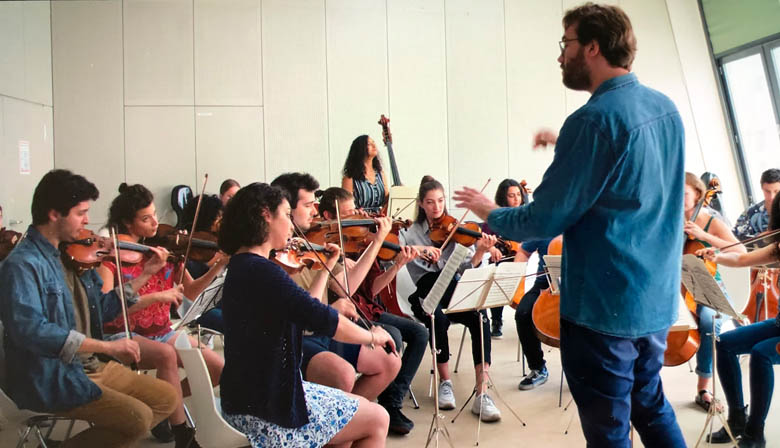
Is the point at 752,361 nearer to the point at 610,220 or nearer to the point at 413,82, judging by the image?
the point at 610,220

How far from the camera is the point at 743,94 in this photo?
19.1ft

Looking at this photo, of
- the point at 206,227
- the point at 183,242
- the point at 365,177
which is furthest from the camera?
the point at 365,177

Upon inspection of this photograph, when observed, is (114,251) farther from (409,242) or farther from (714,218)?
(714,218)

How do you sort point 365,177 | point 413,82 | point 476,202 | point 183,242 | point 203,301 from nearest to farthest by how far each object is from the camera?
1. point 476,202
2. point 203,301
3. point 183,242
4. point 365,177
5. point 413,82

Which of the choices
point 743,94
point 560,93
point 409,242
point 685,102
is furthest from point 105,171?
point 743,94

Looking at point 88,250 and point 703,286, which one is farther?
point 703,286

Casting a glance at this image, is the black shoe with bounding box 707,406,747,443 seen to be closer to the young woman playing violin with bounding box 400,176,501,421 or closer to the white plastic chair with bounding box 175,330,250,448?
the young woman playing violin with bounding box 400,176,501,421

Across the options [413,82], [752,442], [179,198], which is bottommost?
[752,442]

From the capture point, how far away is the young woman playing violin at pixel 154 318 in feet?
7.50

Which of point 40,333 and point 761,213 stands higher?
point 761,213

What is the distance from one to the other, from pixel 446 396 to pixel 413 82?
2.68 meters

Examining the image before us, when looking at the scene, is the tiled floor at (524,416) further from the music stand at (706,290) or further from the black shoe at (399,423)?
the music stand at (706,290)

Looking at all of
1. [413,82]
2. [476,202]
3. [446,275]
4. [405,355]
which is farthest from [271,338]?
[413,82]

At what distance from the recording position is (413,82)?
496 cm
